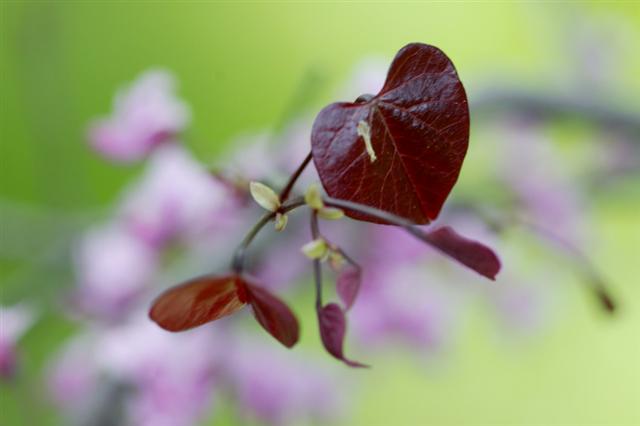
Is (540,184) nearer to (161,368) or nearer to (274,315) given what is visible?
(161,368)

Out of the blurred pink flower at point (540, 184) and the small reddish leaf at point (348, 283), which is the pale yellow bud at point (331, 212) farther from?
the blurred pink flower at point (540, 184)

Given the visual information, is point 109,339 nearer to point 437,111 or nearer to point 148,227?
point 148,227

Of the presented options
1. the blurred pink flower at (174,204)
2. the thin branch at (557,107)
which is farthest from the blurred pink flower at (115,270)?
the thin branch at (557,107)

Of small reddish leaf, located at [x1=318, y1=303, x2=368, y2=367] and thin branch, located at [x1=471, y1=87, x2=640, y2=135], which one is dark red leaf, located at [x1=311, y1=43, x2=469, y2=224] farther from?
thin branch, located at [x1=471, y1=87, x2=640, y2=135]

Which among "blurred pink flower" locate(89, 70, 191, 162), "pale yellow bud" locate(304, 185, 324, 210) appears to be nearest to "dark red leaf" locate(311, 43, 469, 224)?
"pale yellow bud" locate(304, 185, 324, 210)

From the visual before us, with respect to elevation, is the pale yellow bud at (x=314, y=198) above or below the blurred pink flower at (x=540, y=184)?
above

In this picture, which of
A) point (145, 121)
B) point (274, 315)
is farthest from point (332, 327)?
point (145, 121)
